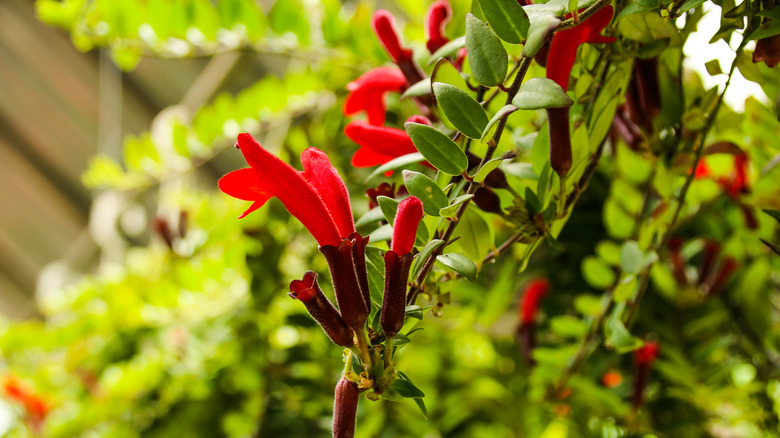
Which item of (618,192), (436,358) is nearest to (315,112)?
(436,358)

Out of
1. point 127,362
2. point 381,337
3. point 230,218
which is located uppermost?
point 381,337

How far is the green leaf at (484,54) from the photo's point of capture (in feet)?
0.97

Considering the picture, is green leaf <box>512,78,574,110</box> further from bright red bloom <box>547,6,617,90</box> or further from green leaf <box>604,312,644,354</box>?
green leaf <box>604,312,644,354</box>

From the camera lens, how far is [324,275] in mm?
814

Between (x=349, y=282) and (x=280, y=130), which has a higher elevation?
(x=349, y=282)

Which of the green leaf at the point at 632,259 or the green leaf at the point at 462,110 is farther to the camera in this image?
the green leaf at the point at 632,259

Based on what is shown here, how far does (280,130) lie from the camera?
3.67 feet

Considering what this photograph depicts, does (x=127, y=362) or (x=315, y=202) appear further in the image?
(x=127, y=362)

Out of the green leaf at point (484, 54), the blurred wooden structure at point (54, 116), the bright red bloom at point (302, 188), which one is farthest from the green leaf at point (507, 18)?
the blurred wooden structure at point (54, 116)

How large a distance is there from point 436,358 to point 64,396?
776 millimetres

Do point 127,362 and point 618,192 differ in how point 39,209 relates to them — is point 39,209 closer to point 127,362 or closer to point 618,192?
point 127,362

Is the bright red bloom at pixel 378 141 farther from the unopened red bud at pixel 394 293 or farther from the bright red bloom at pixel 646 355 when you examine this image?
the bright red bloom at pixel 646 355

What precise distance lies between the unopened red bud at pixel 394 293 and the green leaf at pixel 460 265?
2 cm

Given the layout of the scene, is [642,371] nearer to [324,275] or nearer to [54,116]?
[324,275]
